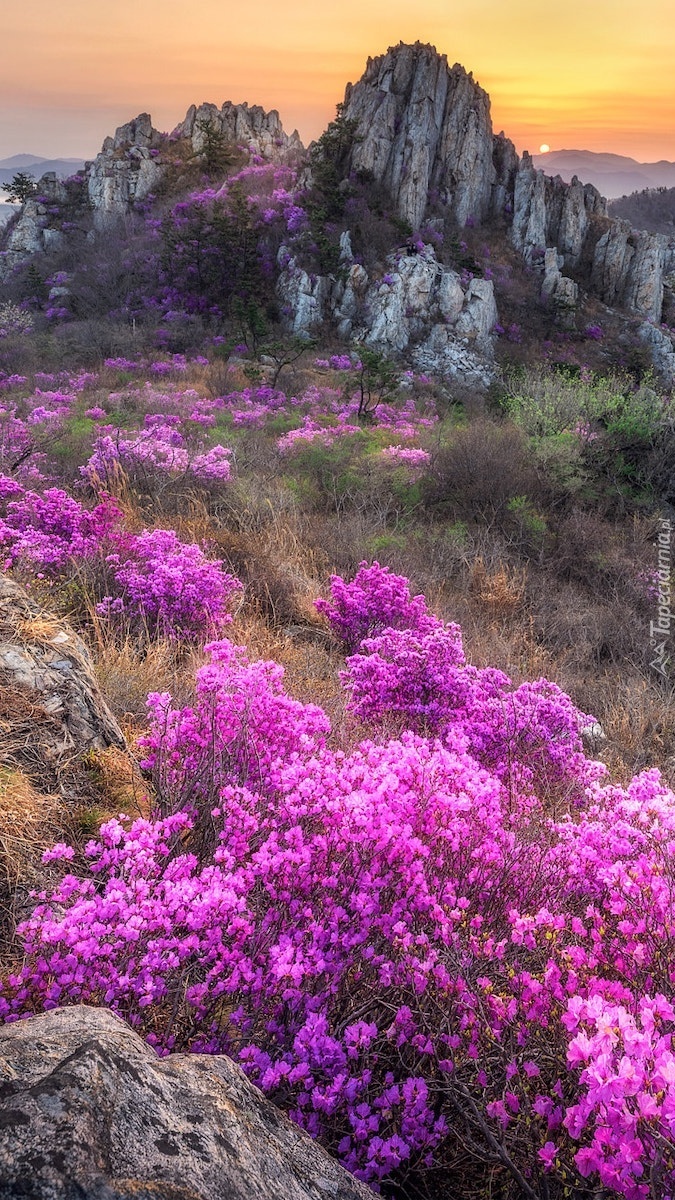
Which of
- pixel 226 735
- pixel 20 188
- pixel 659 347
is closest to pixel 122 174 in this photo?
pixel 20 188

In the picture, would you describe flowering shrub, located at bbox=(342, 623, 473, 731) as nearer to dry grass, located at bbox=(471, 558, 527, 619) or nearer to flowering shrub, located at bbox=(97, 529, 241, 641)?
flowering shrub, located at bbox=(97, 529, 241, 641)

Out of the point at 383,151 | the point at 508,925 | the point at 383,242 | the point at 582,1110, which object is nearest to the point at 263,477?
the point at 508,925

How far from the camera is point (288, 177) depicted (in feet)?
114

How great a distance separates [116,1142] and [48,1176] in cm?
13

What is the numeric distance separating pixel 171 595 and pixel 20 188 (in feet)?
140

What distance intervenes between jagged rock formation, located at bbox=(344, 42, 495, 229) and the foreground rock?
3647cm

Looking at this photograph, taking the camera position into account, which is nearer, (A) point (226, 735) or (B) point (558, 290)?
(A) point (226, 735)

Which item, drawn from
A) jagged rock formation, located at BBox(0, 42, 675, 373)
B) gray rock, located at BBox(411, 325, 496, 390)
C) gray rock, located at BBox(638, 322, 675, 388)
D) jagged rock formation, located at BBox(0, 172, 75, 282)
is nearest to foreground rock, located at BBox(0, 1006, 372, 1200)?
gray rock, located at BBox(411, 325, 496, 390)

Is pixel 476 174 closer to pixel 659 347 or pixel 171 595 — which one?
pixel 659 347

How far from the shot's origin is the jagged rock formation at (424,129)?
32469mm

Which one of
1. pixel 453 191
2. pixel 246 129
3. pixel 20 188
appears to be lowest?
pixel 20 188

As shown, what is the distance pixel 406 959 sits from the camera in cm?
196

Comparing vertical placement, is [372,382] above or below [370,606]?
above

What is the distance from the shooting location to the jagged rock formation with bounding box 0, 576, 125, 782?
9.87 ft
